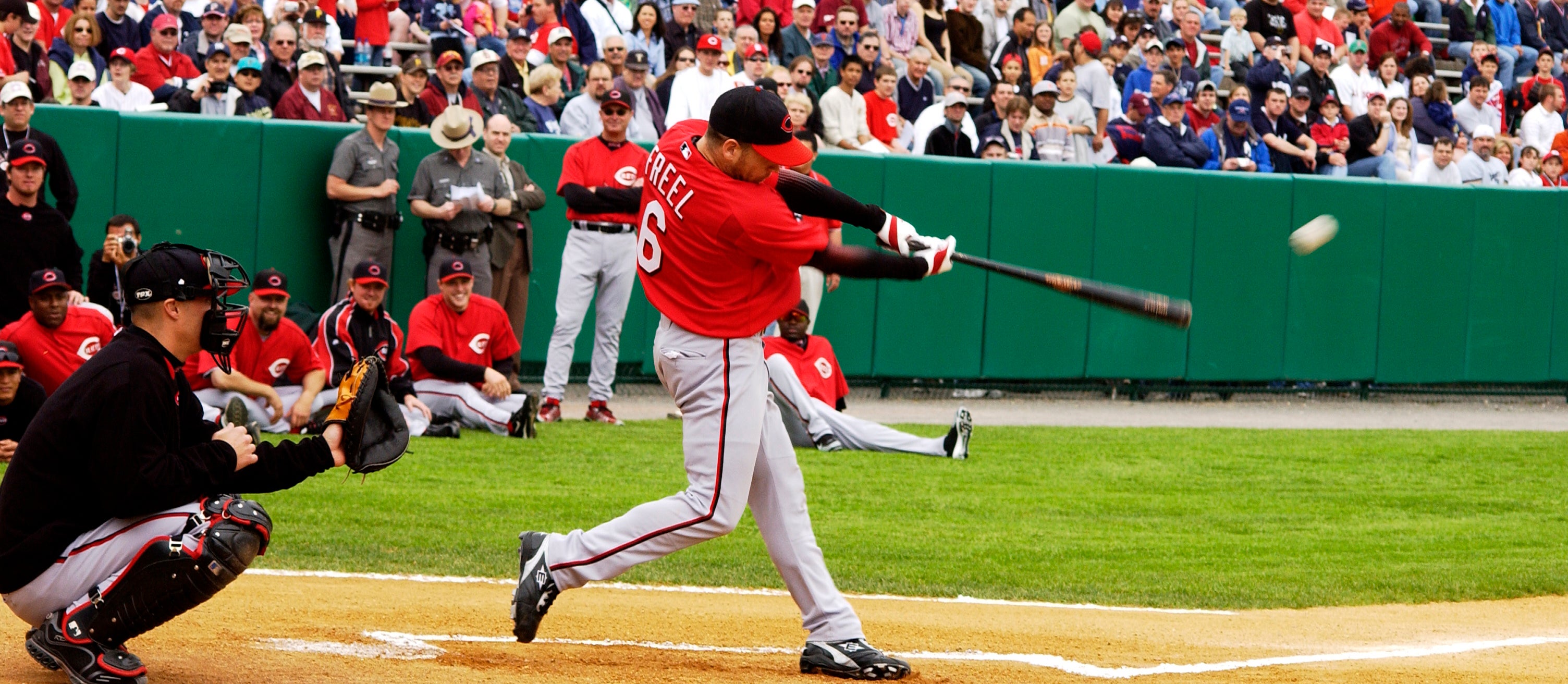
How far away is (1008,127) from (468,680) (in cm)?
1176

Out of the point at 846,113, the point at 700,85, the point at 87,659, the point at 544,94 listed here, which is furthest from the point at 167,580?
the point at 846,113

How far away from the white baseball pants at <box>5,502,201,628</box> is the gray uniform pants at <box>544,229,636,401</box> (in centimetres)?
757

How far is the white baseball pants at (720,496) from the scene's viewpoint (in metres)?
5.16

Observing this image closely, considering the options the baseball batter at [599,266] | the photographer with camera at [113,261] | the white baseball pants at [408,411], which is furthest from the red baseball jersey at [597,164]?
the photographer with camera at [113,261]

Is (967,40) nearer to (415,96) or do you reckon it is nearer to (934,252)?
(415,96)

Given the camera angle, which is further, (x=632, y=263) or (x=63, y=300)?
(x=632, y=263)

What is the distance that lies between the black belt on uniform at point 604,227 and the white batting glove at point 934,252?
6.72 m

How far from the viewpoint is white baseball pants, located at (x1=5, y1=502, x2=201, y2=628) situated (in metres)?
4.46

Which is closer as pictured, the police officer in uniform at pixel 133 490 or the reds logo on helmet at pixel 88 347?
the police officer in uniform at pixel 133 490

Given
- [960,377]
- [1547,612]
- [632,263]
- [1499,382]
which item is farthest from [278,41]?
[1499,382]

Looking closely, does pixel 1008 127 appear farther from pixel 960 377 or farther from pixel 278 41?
pixel 278 41

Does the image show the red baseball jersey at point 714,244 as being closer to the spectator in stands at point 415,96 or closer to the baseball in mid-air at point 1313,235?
the baseball in mid-air at point 1313,235

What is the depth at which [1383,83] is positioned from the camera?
19.2 metres

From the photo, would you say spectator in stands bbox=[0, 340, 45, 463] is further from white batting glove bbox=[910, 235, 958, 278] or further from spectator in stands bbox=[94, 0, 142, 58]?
white batting glove bbox=[910, 235, 958, 278]
